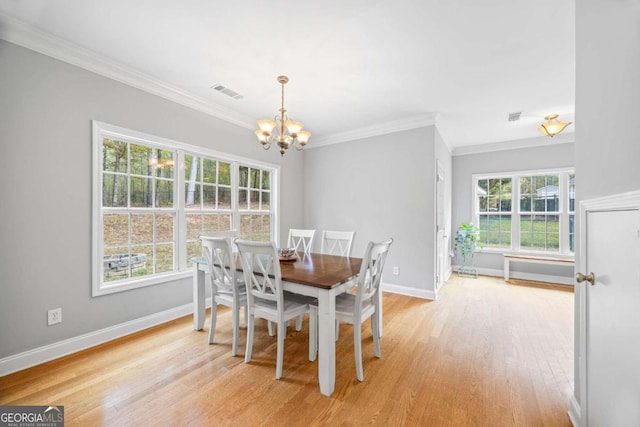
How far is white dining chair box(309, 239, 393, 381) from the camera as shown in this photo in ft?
6.42

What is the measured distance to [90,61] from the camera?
7.84ft

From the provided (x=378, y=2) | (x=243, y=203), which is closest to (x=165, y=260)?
(x=243, y=203)

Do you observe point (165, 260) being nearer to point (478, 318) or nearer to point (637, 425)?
point (637, 425)

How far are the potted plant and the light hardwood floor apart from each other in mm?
2350

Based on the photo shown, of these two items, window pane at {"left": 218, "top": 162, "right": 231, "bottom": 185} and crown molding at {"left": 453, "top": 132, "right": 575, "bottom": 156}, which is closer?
window pane at {"left": 218, "top": 162, "right": 231, "bottom": 185}

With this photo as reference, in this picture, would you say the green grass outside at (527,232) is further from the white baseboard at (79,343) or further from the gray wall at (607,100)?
the white baseboard at (79,343)

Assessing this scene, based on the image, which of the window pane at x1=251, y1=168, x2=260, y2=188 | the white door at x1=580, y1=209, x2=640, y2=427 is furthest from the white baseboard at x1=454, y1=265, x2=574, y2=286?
the window pane at x1=251, y1=168, x2=260, y2=188

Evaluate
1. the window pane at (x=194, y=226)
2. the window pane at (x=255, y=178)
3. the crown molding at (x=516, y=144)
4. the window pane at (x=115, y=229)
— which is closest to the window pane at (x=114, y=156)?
the window pane at (x=115, y=229)

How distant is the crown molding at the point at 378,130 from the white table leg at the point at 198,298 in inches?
125

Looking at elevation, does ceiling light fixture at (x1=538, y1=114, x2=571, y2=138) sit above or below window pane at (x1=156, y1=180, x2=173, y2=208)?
above

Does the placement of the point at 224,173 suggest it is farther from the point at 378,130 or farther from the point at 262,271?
the point at 378,130

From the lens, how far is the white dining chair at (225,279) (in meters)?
2.24

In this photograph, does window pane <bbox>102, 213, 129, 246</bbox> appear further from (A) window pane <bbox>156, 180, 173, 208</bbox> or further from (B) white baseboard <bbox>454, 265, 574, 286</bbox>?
(B) white baseboard <bbox>454, 265, 574, 286</bbox>

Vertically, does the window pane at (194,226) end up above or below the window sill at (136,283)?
above
